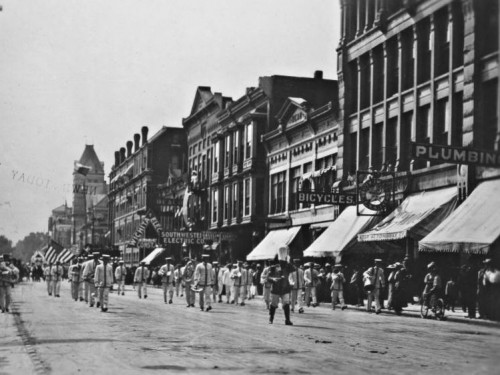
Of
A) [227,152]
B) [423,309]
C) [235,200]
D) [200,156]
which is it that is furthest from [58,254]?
[423,309]

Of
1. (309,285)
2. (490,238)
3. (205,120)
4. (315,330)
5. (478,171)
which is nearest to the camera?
(315,330)

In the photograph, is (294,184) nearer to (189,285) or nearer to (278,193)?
(278,193)

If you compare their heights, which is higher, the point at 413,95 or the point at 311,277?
the point at 413,95

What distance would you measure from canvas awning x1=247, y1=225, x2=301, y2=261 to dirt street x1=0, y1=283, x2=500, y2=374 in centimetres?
2038

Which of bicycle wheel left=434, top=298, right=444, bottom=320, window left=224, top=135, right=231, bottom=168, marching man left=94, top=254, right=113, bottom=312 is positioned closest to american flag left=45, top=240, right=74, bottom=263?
window left=224, top=135, right=231, bottom=168

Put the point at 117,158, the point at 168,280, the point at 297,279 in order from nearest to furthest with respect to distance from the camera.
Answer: the point at 297,279
the point at 168,280
the point at 117,158

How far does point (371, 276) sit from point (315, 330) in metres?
9.25

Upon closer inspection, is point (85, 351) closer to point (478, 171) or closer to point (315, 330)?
point (315, 330)

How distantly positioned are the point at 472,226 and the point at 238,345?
1256 cm

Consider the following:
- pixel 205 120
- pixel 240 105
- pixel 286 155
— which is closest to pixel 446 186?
pixel 286 155

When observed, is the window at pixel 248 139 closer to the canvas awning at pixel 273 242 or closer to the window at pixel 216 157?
the canvas awning at pixel 273 242

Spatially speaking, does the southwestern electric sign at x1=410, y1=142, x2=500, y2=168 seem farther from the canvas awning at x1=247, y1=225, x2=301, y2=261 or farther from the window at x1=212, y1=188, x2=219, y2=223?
the window at x1=212, y1=188, x2=219, y2=223

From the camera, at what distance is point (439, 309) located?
83.9 feet

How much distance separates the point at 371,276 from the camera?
96.2 ft
